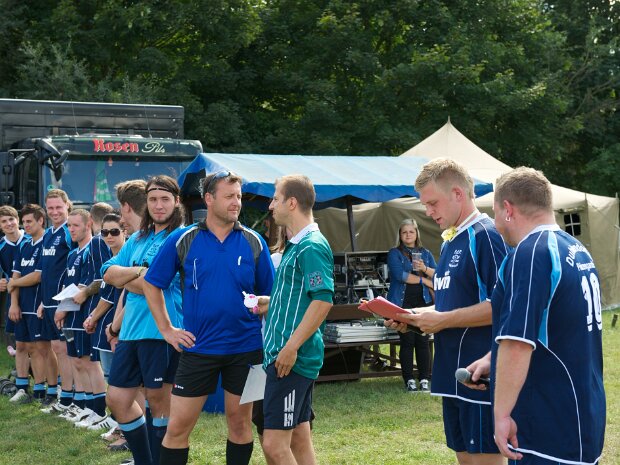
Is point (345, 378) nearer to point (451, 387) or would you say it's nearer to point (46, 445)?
point (46, 445)

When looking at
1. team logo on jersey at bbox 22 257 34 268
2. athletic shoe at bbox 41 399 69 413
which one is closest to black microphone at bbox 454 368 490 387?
athletic shoe at bbox 41 399 69 413

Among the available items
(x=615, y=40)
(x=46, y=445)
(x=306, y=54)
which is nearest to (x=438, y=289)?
(x=46, y=445)

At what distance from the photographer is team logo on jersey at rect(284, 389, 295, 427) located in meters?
4.65

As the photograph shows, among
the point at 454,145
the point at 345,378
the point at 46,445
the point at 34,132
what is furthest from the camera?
the point at 454,145

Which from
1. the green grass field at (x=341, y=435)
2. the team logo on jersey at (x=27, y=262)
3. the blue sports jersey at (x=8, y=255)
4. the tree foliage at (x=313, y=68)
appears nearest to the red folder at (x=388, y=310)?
the green grass field at (x=341, y=435)

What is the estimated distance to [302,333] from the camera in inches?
181

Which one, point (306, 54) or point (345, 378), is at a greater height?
point (306, 54)

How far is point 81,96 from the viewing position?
1942 cm

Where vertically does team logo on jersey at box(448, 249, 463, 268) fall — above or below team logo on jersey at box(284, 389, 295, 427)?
above

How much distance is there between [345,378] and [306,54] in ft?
51.8

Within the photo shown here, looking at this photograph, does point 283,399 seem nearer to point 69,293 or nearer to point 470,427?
point 470,427

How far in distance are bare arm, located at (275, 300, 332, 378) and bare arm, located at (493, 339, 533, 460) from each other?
1.45 metres

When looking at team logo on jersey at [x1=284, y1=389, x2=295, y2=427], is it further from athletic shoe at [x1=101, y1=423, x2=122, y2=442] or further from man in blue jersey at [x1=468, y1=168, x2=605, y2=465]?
athletic shoe at [x1=101, y1=423, x2=122, y2=442]

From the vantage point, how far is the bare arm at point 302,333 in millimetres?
4578
